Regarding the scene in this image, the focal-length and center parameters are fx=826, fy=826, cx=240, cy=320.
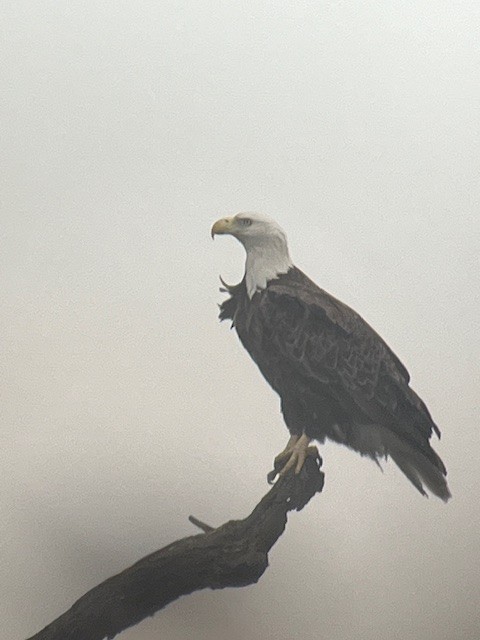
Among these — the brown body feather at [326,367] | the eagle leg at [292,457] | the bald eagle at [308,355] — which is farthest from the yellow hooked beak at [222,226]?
the eagle leg at [292,457]

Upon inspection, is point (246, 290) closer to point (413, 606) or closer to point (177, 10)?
point (177, 10)

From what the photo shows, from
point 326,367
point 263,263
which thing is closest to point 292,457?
point 326,367

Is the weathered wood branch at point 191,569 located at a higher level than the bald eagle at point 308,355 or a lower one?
lower

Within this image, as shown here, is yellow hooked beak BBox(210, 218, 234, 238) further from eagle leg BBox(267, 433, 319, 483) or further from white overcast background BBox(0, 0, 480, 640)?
eagle leg BBox(267, 433, 319, 483)

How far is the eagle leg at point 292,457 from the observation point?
5.08 ft

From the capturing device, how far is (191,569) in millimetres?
1502

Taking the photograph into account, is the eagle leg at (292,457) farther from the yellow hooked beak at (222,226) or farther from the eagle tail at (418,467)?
the yellow hooked beak at (222,226)

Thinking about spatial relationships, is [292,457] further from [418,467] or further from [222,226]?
[222,226]

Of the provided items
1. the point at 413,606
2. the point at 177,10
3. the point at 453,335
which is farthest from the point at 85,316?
the point at 413,606

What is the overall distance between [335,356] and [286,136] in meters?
0.42

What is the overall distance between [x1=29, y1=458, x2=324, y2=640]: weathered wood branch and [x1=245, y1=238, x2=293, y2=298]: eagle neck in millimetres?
353

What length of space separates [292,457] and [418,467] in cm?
28

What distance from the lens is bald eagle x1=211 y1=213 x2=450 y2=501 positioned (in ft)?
5.03

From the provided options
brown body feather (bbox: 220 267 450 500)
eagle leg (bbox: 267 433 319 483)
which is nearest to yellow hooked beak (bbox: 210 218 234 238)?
brown body feather (bbox: 220 267 450 500)
